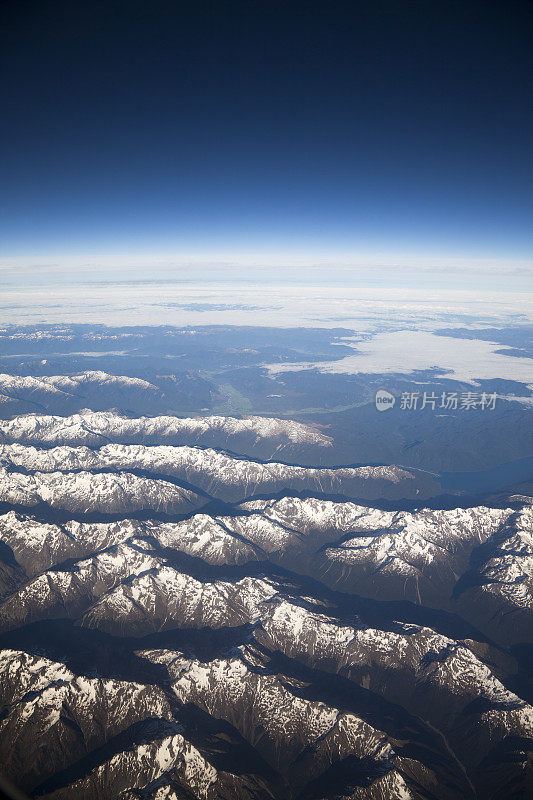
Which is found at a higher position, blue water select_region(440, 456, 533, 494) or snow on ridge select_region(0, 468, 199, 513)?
snow on ridge select_region(0, 468, 199, 513)

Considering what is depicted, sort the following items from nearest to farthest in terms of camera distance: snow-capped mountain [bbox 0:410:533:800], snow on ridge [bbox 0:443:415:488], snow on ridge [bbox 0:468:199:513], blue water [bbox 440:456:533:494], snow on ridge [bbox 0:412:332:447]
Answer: snow-capped mountain [bbox 0:410:533:800] < snow on ridge [bbox 0:468:199:513] < snow on ridge [bbox 0:443:415:488] < blue water [bbox 440:456:533:494] < snow on ridge [bbox 0:412:332:447]

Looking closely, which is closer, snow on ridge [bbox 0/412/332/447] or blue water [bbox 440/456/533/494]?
blue water [bbox 440/456/533/494]

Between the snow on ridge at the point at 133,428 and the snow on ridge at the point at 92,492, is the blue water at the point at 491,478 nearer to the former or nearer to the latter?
the snow on ridge at the point at 133,428

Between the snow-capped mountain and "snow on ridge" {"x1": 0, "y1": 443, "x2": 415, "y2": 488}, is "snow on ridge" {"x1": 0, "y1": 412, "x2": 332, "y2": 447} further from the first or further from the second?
the snow-capped mountain

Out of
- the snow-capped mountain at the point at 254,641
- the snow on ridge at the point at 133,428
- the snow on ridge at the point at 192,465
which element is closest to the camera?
the snow-capped mountain at the point at 254,641

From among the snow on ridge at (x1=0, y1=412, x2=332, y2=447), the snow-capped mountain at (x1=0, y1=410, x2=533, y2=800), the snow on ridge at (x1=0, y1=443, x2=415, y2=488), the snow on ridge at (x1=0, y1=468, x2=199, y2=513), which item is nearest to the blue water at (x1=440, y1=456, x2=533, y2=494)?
the snow on ridge at (x1=0, y1=443, x2=415, y2=488)

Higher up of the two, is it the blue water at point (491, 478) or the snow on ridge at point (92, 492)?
the snow on ridge at point (92, 492)

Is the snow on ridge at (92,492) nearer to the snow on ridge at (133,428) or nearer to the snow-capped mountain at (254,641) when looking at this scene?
the snow-capped mountain at (254,641)

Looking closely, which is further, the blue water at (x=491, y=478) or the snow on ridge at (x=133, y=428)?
the snow on ridge at (x=133, y=428)

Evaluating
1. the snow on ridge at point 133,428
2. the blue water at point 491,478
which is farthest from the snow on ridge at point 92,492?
the blue water at point 491,478

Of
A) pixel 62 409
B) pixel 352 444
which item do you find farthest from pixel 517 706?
pixel 62 409

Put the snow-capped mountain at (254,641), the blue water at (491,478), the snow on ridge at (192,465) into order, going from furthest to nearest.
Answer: the blue water at (491,478) → the snow on ridge at (192,465) → the snow-capped mountain at (254,641)

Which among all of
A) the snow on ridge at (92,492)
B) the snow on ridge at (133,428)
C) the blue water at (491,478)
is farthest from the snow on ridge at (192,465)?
the snow on ridge at (133,428)
